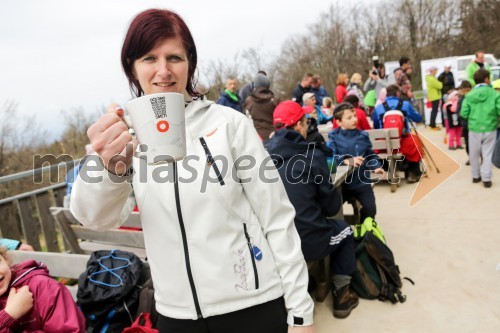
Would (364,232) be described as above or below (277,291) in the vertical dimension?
below

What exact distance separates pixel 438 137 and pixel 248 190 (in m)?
11.0

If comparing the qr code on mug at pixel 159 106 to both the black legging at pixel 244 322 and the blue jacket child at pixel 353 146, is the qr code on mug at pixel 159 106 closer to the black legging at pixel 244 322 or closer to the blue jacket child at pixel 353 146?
the black legging at pixel 244 322

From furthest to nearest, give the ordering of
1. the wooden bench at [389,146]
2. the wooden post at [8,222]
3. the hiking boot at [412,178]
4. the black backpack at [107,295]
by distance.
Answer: the hiking boot at [412,178]
the wooden bench at [389,146]
the wooden post at [8,222]
the black backpack at [107,295]

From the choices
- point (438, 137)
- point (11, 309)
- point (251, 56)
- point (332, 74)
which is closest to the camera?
point (11, 309)

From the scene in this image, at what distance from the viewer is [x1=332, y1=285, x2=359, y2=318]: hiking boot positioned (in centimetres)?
338

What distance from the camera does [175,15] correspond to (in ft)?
4.50

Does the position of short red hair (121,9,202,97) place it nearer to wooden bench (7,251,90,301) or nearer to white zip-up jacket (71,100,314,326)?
white zip-up jacket (71,100,314,326)

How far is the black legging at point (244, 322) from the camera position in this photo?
4.58 feet

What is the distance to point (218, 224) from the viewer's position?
52.4 inches

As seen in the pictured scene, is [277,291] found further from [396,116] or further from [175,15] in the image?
[396,116]

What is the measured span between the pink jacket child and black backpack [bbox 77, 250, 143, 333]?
8.13m

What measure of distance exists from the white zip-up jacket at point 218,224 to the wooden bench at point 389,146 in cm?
547

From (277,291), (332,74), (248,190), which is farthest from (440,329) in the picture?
(332,74)

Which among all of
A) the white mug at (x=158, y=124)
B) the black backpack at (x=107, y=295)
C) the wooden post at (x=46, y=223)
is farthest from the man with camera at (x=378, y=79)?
the white mug at (x=158, y=124)
